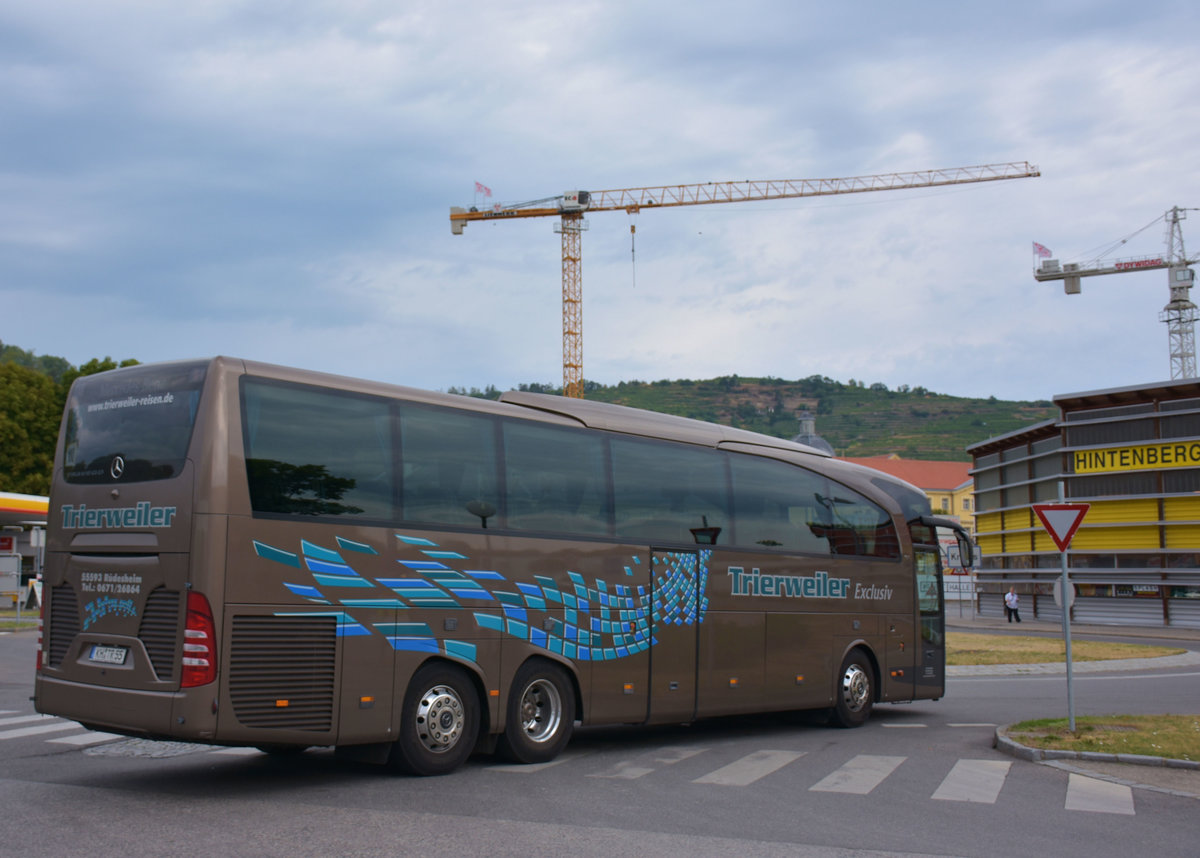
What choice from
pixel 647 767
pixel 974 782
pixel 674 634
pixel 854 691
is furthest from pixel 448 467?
pixel 854 691

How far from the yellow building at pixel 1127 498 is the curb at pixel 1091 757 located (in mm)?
30858

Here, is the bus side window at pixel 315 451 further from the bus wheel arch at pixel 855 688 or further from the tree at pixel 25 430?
the tree at pixel 25 430

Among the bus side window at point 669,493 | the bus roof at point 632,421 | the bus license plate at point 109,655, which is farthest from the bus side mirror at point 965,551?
the bus license plate at point 109,655

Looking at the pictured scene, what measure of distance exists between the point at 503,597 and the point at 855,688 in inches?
260

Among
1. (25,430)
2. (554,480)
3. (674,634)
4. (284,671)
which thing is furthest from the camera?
(25,430)

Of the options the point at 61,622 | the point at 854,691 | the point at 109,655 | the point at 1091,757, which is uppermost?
the point at 61,622

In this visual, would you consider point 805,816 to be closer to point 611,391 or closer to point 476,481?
point 476,481

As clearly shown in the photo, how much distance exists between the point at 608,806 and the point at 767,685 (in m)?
5.34

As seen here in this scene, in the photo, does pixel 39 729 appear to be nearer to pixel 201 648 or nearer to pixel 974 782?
pixel 201 648

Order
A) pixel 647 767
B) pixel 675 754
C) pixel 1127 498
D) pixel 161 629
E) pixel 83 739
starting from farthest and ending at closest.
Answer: pixel 1127 498 < pixel 83 739 < pixel 675 754 < pixel 647 767 < pixel 161 629

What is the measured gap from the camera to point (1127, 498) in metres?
42.4

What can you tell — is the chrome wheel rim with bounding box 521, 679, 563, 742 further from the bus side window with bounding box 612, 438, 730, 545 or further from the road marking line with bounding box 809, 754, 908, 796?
the road marking line with bounding box 809, 754, 908, 796

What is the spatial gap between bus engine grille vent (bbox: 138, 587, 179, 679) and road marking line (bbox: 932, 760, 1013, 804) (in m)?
6.15

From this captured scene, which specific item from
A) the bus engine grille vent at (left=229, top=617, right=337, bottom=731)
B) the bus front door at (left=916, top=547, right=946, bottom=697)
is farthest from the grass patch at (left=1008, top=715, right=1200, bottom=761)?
the bus engine grille vent at (left=229, top=617, right=337, bottom=731)
